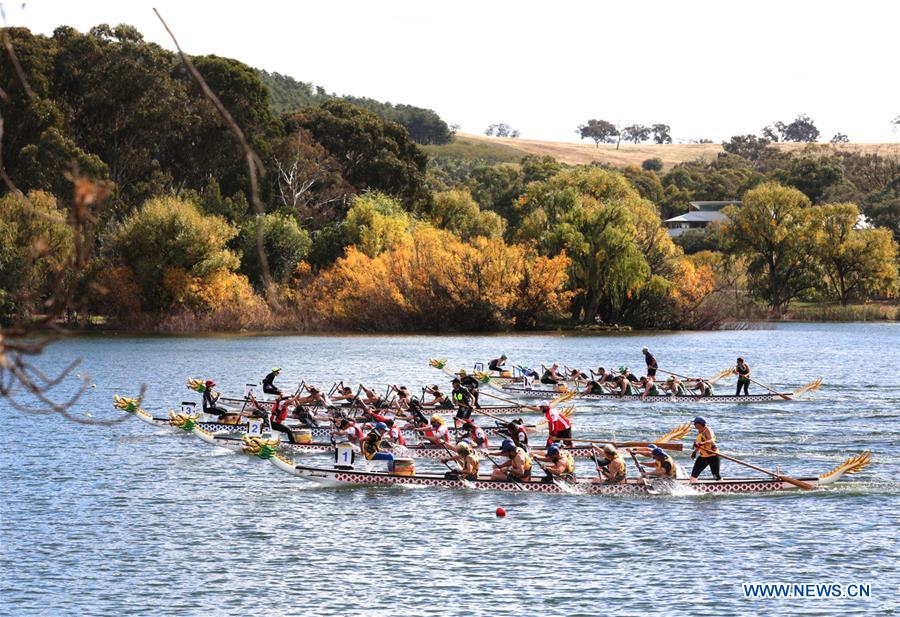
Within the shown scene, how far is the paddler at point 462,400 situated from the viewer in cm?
3753

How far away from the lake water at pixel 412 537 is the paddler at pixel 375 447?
886 millimetres

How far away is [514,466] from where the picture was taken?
2841cm

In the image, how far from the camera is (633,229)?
88.1 meters

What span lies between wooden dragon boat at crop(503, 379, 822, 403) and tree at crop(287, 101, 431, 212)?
6475 cm

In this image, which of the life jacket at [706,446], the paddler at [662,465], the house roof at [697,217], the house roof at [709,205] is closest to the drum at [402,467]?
the paddler at [662,465]

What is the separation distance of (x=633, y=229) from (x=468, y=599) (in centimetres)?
7028

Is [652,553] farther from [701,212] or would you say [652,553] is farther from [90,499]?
[701,212]

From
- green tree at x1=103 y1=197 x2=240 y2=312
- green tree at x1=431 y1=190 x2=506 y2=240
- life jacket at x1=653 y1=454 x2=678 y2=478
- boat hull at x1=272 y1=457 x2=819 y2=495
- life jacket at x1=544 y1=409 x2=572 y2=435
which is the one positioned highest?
green tree at x1=431 y1=190 x2=506 y2=240

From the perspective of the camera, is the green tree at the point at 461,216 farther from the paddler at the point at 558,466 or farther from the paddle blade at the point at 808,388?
the paddler at the point at 558,466

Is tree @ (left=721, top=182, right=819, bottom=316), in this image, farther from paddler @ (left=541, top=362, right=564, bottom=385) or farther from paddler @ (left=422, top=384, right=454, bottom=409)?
paddler @ (left=422, top=384, right=454, bottom=409)

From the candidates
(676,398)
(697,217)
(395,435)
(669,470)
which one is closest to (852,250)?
(697,217)

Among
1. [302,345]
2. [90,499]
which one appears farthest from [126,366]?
[90,499]

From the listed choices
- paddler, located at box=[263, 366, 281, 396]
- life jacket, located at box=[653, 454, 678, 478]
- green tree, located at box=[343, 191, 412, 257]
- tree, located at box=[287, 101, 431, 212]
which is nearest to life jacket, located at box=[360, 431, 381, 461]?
life jacket, located at box=[653, 454, 678, 478]

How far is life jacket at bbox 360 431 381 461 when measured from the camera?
2964 cm
